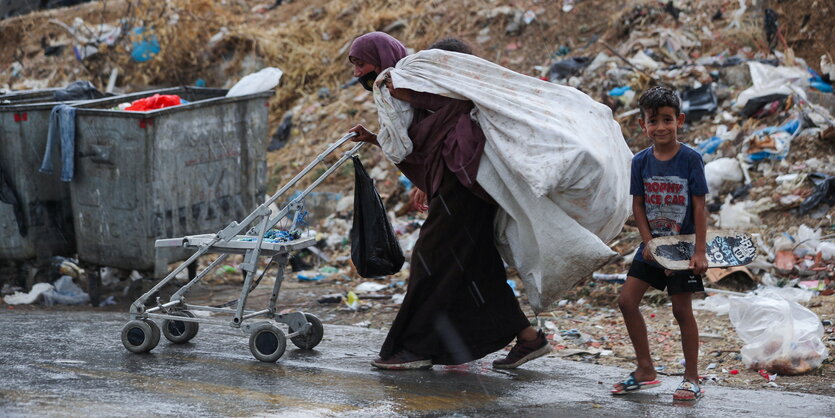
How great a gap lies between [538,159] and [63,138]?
13.4 ft

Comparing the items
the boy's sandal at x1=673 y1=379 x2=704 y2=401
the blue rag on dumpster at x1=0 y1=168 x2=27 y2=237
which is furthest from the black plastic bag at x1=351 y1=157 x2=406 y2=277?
the blue rag on dumpster at x1=0 y1=168 x2=27 y2=237

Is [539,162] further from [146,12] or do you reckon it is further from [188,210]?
[146,12]

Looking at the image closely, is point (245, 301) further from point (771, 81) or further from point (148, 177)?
point (771, 81)

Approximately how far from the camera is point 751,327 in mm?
5355

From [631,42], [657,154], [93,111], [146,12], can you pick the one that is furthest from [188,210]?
[146,12]

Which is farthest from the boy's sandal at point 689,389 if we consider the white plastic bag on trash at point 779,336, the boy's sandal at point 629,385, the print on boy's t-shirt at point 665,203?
the white plastic bag on trash at point 779,336

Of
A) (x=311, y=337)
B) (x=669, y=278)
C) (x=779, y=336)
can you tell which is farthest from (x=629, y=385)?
(x=311, y=337)

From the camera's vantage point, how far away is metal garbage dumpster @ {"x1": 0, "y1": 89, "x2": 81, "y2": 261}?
7.58 meters

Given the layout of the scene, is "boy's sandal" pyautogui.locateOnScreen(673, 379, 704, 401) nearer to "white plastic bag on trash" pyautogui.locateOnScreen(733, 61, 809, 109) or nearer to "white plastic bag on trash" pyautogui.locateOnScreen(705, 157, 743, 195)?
"white plastic bag on trash" pyautogui.locateOnScreen(705, 157, 743, 195)

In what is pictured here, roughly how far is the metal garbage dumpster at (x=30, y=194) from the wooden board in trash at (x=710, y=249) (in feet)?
16.5

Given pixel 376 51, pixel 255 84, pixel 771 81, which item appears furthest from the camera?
pixel 771 81

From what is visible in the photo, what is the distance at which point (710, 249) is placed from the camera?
4.50 meters

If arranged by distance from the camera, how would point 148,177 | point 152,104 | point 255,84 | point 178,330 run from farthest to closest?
point 255,84 < point 152,104 < point 148,177 < point 178,330

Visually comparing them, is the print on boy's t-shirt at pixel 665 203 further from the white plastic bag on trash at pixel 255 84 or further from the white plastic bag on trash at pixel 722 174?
the white plastic bag on trash at pixel 255 84
